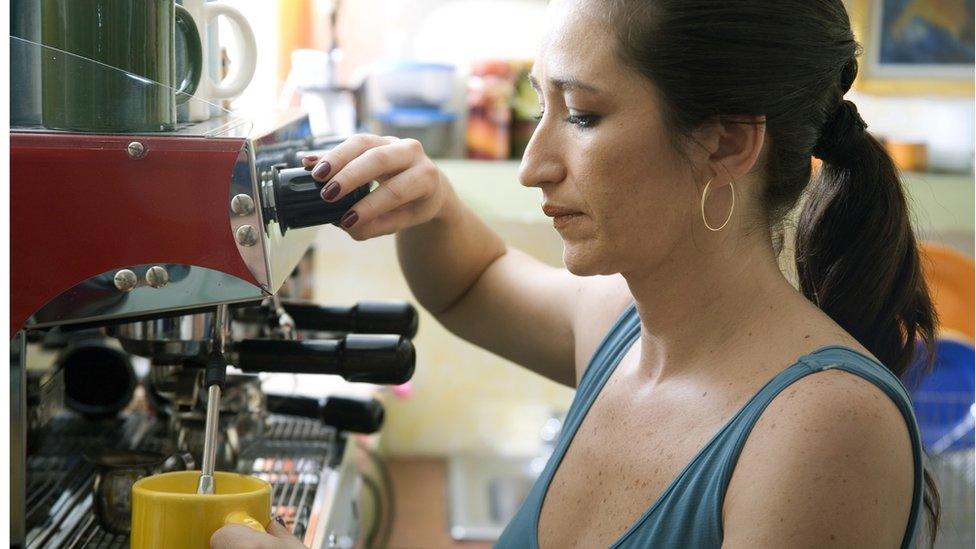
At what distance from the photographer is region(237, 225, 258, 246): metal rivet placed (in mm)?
647

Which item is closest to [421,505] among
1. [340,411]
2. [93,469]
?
[340,411]

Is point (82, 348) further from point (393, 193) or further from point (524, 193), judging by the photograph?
point (524, 193)

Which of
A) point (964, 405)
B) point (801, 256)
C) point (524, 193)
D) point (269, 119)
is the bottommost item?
point (964, 405)

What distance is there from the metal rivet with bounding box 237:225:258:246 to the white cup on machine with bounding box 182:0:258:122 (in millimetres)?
185

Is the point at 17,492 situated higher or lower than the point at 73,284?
lower

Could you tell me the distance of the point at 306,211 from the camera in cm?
72

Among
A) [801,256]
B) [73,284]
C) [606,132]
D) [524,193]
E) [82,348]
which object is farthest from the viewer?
[524,193]

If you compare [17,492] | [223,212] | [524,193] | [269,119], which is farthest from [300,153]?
[524,193]

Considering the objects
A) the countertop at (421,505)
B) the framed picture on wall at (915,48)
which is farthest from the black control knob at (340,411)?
the framed picture on wall at (915,48)

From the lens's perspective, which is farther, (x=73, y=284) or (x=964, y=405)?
(x=964, y=405)

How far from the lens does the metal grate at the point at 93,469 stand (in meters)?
0.82

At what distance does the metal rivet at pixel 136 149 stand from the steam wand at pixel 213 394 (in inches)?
4.5

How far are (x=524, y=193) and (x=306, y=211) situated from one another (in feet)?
5.26

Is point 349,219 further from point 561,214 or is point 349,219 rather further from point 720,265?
point 720,265
